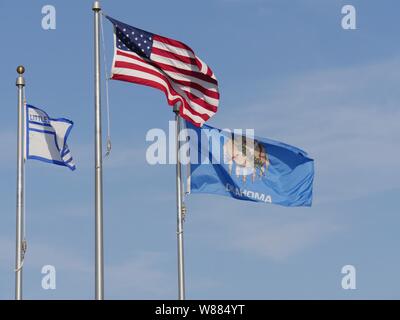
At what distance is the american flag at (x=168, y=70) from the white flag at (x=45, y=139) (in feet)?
16.3

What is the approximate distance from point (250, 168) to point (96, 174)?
10716 millimetres

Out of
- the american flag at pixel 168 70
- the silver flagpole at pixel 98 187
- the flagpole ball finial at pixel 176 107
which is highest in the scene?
the american flag at pixel 168 70

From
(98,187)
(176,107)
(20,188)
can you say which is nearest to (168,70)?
(176,107)

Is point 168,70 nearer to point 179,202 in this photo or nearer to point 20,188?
point 179,202

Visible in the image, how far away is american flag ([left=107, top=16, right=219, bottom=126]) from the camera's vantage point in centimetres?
3344

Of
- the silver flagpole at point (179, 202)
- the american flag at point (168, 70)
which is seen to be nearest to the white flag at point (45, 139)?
the silver flagpole at point (179, 202)

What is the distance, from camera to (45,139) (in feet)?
126

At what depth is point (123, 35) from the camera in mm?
33469

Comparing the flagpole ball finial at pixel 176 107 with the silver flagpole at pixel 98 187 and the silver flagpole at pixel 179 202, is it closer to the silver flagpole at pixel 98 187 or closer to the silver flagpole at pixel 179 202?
the silver flagpole at pixel 179 202

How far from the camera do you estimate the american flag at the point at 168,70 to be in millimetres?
33438

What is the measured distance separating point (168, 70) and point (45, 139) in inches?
230

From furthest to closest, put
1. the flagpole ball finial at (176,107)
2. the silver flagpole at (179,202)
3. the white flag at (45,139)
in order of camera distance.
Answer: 1. the white flag at (45,139)
2. the silver flagpole at (179,202)
3. the flagpole ball finial at (176,107)
